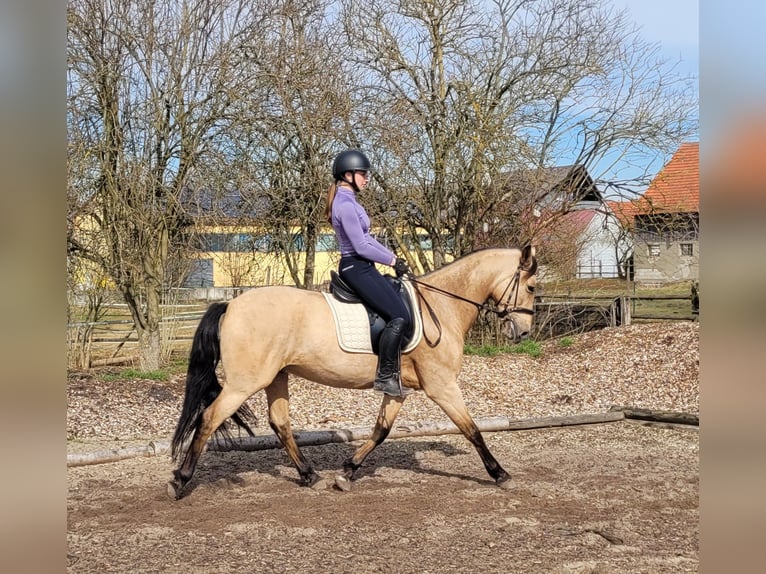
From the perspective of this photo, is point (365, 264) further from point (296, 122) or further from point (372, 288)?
point (296, 122)

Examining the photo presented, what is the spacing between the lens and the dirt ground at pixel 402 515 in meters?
4.07

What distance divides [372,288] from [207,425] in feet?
5.23

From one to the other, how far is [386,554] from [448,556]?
0.36 m

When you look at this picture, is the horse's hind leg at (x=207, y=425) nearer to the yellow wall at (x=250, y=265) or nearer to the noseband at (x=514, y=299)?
the noseband at (x=514, y=299)

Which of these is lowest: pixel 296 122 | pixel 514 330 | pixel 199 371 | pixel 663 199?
pixel 199 371

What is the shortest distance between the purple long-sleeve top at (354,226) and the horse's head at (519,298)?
107 centimetres

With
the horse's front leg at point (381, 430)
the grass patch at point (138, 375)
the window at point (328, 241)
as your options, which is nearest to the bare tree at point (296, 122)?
the window at point (328, 241)

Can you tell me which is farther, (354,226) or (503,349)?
(503,349)

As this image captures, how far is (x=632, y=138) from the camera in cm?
1351

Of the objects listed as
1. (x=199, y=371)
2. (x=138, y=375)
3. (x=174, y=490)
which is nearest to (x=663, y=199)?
(x=138, y=375)

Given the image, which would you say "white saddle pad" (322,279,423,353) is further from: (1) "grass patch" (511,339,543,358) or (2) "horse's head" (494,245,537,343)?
(1) "grass patch" (511,339,543,358)

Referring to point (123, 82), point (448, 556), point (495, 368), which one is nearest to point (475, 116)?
point (495, 368)

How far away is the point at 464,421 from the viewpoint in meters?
5.64

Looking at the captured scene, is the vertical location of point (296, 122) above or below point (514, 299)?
above
